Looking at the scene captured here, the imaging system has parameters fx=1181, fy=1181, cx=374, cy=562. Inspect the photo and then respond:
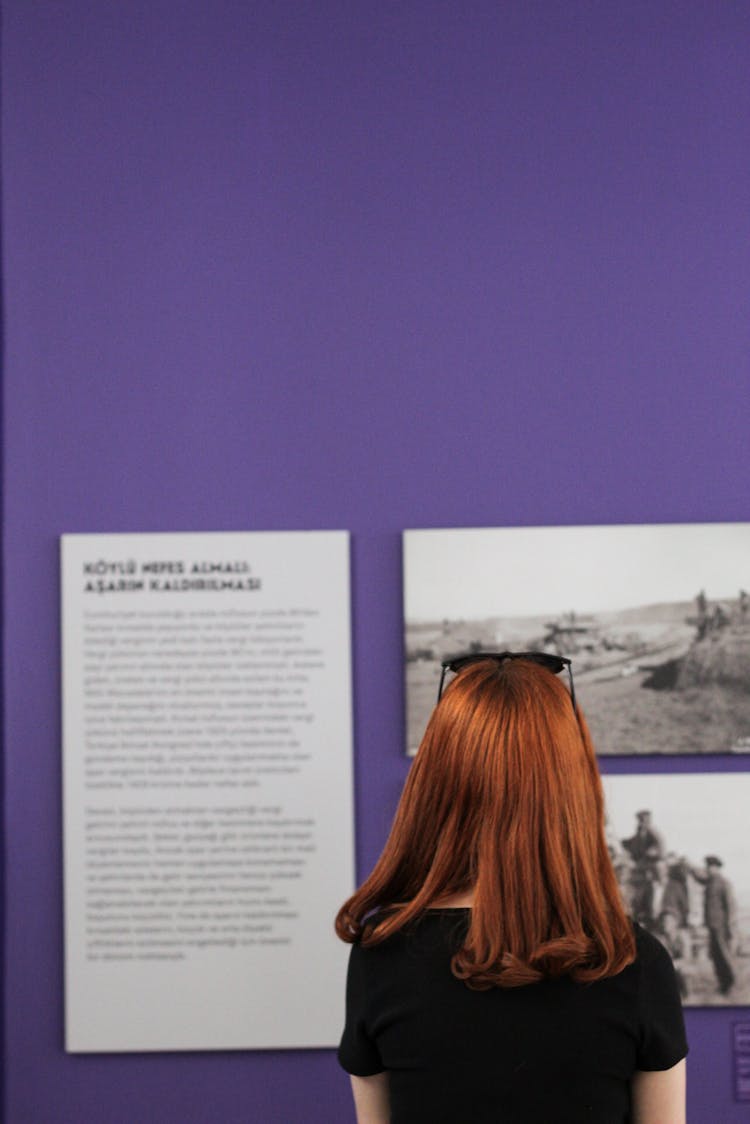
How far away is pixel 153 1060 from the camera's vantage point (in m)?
2.51

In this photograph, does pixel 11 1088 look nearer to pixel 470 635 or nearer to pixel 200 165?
pixel 470 635

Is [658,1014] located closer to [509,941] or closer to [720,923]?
[509,941]

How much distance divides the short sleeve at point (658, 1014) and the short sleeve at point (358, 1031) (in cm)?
32

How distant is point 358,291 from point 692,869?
143 centimetres

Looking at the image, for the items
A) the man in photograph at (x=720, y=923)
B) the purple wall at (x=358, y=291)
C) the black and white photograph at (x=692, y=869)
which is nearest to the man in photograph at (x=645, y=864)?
the black and white photograph at (x=692, y=869)

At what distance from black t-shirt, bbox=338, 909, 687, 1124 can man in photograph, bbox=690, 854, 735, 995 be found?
113 cm

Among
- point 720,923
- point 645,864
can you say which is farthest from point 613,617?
point 720,923

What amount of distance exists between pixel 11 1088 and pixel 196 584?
45.0 inches

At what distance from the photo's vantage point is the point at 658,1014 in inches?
54.0

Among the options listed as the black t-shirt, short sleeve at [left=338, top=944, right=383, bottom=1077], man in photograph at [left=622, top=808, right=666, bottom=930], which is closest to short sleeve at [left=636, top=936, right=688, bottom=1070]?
the black t-shirt

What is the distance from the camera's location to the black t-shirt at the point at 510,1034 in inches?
52.3

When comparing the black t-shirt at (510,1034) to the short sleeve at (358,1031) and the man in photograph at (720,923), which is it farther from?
the man in photograph at (720,923)

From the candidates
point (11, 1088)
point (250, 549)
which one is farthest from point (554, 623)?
point (11, 1088)

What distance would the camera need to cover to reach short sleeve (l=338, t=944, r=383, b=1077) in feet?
4.68
